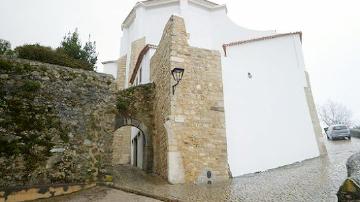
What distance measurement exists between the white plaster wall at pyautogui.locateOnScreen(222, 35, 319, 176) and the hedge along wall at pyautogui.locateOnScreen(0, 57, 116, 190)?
433 cm

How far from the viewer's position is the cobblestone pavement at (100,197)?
20.1 feet

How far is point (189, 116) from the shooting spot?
8.89 m

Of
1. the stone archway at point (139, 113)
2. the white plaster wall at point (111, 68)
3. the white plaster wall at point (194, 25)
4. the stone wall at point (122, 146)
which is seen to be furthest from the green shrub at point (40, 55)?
the white plaster wall at point (111, 68)

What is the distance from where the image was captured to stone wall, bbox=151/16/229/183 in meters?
8.43

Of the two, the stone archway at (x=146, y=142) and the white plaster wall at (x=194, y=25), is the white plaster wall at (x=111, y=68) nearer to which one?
the white plaster wall at (x=194, y=25)

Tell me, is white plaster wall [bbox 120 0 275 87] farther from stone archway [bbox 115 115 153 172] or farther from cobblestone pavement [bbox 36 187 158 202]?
cobblestone pavement [bbox 36 187 158 202]

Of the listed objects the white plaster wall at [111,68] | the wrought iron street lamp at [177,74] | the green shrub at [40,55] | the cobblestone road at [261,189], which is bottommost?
the cobblestone road at [261,189]

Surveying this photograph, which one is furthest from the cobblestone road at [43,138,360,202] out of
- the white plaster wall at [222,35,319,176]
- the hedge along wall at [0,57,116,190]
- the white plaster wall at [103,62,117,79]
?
the white plaster wall at [103,62,117,79]

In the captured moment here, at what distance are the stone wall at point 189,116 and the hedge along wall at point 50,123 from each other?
180 cm

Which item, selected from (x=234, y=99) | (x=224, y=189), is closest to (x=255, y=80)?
(x=234, y=99)

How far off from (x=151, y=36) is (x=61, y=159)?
40.0ft

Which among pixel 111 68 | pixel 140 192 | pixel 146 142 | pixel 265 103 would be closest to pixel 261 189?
pixel 140 192

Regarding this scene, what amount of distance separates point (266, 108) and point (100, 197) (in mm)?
7170

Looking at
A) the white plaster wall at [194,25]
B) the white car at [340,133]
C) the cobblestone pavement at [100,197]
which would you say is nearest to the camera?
the cobblestone pavement at [100,197]
